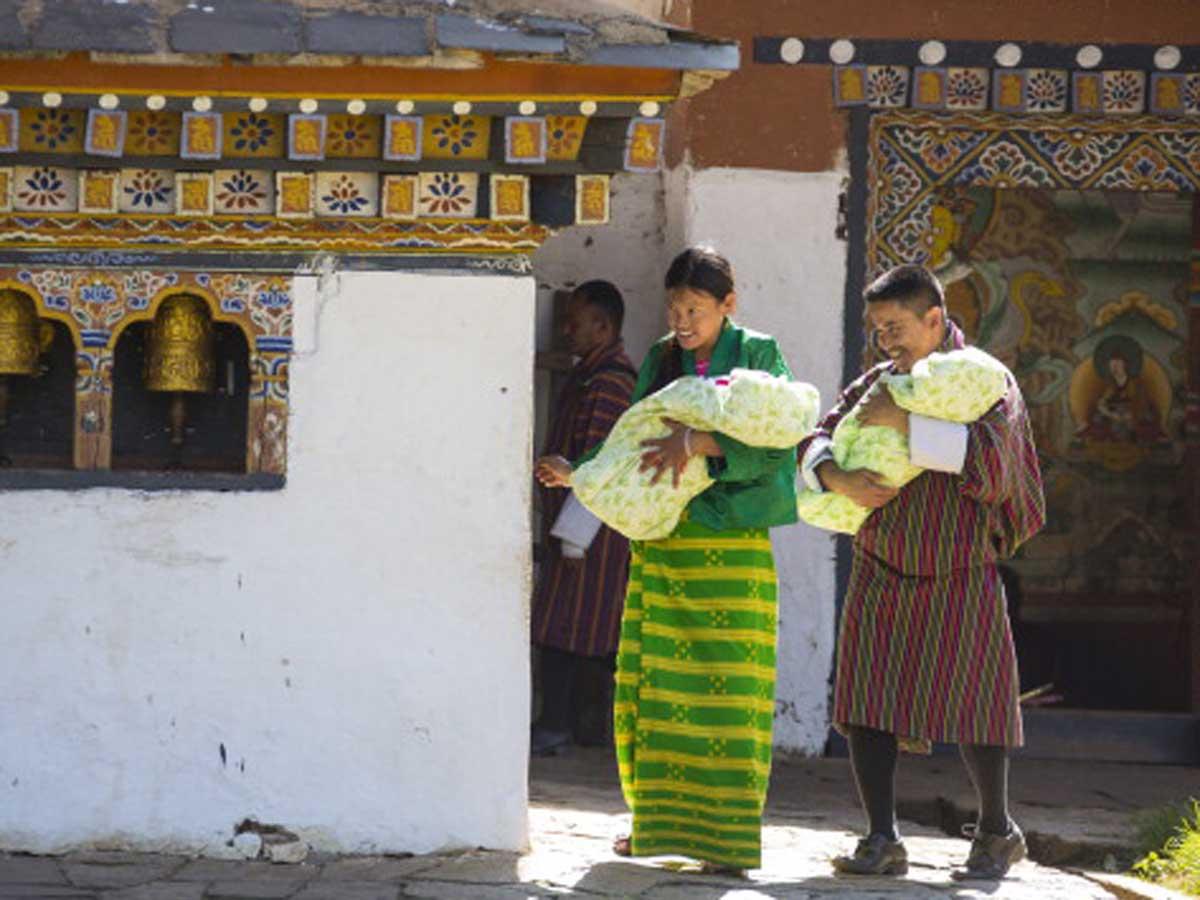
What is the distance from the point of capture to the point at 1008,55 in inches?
408

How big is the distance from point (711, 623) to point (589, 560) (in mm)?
2993

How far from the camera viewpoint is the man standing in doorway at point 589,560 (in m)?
10.3

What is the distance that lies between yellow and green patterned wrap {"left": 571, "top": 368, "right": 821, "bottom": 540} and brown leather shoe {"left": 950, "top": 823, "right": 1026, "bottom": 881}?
1.26 meters

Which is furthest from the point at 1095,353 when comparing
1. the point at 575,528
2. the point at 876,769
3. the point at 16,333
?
the point at 16,333

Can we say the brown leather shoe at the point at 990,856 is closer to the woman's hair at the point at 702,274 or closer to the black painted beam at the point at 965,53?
the woman's hair at the point at 702,274

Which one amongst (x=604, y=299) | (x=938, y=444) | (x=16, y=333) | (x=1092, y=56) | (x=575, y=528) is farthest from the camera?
(x=1092, y=56)

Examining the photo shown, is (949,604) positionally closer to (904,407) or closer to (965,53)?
(904,407)

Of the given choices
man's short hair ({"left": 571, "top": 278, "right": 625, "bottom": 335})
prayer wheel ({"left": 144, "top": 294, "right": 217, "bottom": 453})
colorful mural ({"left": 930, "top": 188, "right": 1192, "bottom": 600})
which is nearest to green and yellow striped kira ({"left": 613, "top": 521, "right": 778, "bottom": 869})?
prayer wheel ({"left": 144, "top": 294, "right": 217, "bottom": 453})

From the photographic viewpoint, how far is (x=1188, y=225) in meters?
12.2

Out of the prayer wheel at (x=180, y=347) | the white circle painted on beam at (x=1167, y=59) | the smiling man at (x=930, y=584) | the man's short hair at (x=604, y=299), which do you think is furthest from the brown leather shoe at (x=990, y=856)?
the white circle painted on beam at (x=1167, y=59)

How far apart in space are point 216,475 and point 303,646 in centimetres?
54

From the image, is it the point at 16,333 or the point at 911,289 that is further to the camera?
the point at 16,333

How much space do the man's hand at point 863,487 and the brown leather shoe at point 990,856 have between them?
100 cm

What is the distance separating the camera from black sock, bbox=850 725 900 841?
297 inches
